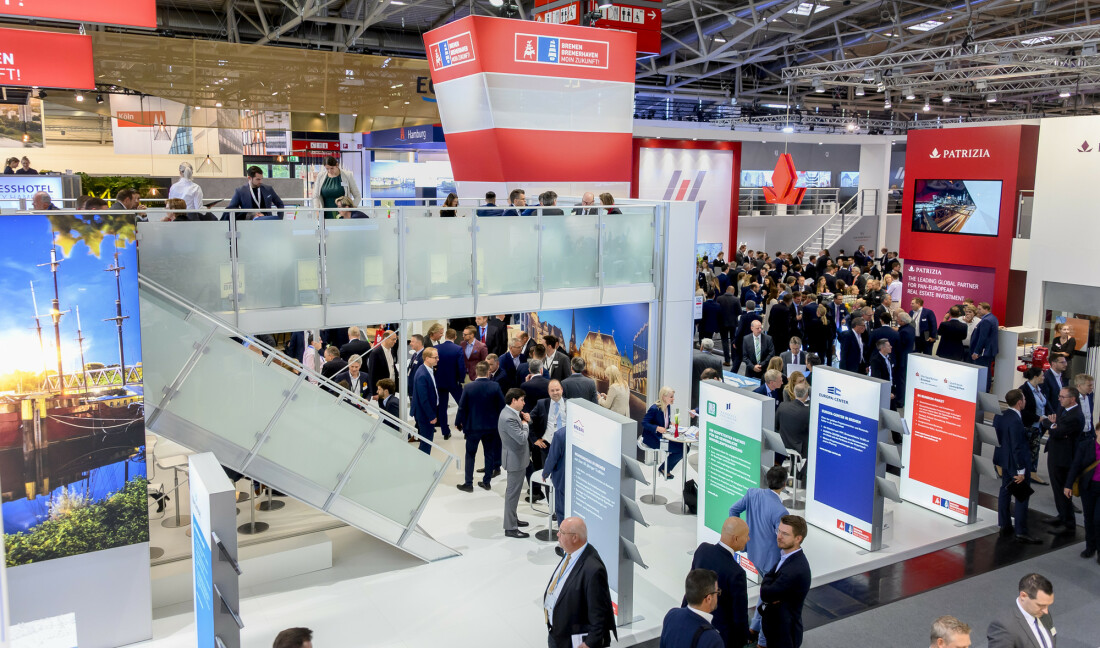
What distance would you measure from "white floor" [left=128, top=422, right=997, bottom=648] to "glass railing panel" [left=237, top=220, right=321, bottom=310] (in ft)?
7.53

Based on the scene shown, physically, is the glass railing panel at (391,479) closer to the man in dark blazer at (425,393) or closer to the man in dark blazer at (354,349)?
the man in dark blazer at (425,393)

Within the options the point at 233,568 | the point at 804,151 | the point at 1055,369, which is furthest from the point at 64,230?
the point at 804,151

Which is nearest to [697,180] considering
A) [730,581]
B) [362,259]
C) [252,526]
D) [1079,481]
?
[362,259]

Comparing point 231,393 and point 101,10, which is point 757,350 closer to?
point 231,393

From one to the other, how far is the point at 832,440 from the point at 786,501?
47.9 inches

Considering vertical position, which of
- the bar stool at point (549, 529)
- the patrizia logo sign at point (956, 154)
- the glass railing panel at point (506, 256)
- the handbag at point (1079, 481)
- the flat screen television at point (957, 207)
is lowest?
the bar stool at point (549, 529)

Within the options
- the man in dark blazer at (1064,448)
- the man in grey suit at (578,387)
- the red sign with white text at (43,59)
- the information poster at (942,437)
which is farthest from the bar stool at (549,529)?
the red sign with white text at (43,59)

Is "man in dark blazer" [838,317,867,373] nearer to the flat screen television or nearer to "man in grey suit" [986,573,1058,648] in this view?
the flat screen television

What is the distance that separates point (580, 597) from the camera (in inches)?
183

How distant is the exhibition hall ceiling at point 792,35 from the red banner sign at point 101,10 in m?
9.67

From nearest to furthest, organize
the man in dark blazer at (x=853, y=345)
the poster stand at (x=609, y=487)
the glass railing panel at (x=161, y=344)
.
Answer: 1. the poster stand at (x=609, y=487)
2. the glass railing panel at (x=161, y=344)
3. the man in dark blazer at (x=853, y=345)

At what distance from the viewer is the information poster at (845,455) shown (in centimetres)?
716

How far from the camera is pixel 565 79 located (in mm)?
10453

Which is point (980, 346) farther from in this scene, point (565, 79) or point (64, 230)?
point (64, 230)
